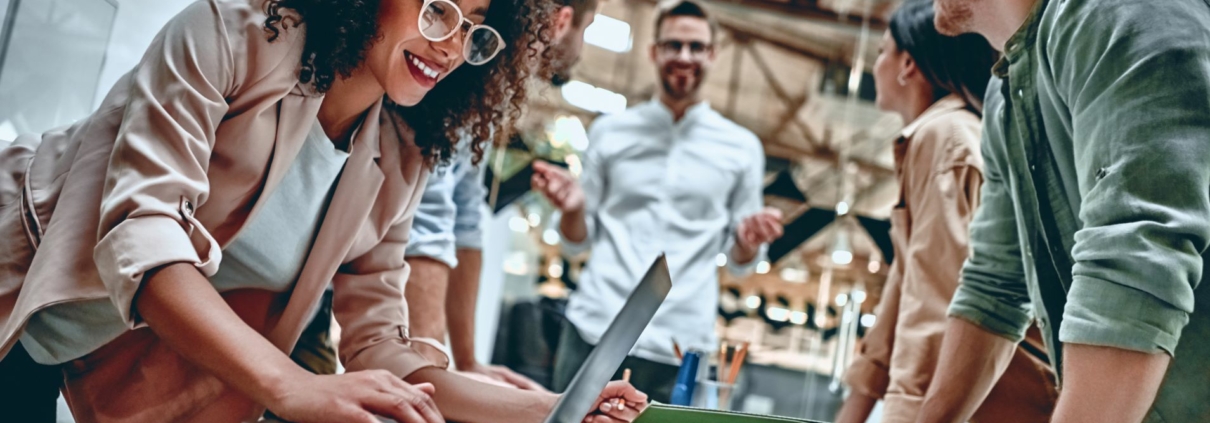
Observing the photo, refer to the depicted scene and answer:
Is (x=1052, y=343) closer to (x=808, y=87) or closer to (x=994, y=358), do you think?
(x=994, y=358)

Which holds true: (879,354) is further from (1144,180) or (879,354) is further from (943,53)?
(1144,180)

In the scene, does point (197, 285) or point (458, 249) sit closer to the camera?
point (197, 285)

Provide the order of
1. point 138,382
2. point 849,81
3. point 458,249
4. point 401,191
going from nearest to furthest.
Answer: point 138,382 < point 401,191 < point 458,249 < point 849,81

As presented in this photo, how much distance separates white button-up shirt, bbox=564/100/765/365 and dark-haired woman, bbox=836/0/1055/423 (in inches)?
34.2

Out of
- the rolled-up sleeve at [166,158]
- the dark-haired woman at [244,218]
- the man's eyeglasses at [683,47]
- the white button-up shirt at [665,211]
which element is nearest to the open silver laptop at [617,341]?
the dark-haired woman at [244,218]

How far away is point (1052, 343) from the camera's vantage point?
118 centimetres

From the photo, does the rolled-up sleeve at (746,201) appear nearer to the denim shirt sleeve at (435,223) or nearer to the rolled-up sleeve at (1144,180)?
A: the denim shirt sleeve at (435,223)

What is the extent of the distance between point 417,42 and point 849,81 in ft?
17.8

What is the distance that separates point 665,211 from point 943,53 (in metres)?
1.09

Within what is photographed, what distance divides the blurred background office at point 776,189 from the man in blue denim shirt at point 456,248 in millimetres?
553

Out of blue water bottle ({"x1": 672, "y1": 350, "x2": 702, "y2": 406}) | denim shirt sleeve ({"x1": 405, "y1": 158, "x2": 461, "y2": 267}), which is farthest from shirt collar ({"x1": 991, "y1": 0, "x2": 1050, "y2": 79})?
denim shirt sleeve ({"x1": 405, "y1": 158, "x2": 461, "y2": 267})

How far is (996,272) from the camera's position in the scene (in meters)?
1.35

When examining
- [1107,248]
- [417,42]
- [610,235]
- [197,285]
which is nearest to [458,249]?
[610,235]

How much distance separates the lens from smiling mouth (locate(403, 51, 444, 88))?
3.85 ft
